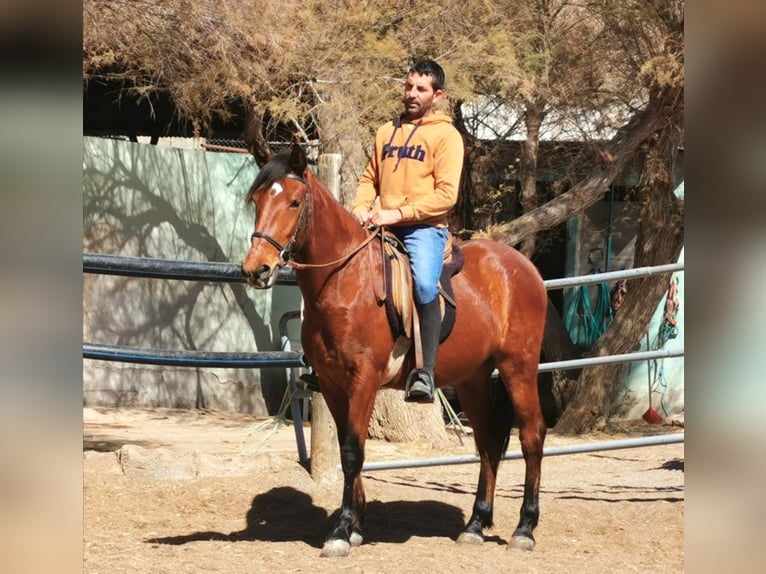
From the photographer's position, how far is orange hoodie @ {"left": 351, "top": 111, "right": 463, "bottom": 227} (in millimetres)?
4703

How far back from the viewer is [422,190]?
4.80 meters

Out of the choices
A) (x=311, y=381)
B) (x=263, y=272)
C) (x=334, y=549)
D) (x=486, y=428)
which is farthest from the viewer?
(x=486, y=428)

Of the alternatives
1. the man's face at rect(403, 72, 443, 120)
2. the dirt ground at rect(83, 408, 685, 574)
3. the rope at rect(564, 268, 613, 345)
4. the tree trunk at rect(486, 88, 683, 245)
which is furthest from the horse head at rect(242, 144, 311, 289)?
the rope at rect(564, 268, 613, 345)

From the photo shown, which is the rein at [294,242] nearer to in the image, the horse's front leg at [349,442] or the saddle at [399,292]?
the saddle at [399,292]

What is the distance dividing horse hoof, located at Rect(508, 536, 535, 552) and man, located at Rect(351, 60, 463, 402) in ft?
3.18

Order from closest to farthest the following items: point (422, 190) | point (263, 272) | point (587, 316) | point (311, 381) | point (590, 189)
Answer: point (263, 272)
point (422, 190)
point (311, 381)
point (590, 189)
point (587, 316)

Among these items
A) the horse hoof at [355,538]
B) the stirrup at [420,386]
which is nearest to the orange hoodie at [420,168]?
the stirrup at [420,386]

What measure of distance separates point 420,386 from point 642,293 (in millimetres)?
5427

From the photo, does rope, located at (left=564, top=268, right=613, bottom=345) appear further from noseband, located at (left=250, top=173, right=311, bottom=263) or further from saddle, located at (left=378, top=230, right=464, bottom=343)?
noseband, located at (left=250, top=173, right=311, bottom=263)

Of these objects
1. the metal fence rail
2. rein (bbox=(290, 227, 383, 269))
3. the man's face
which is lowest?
the metal fence rail

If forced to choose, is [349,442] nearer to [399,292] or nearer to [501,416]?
Result: [399,292]

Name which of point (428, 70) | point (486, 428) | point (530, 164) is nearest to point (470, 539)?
point (486, 428)
